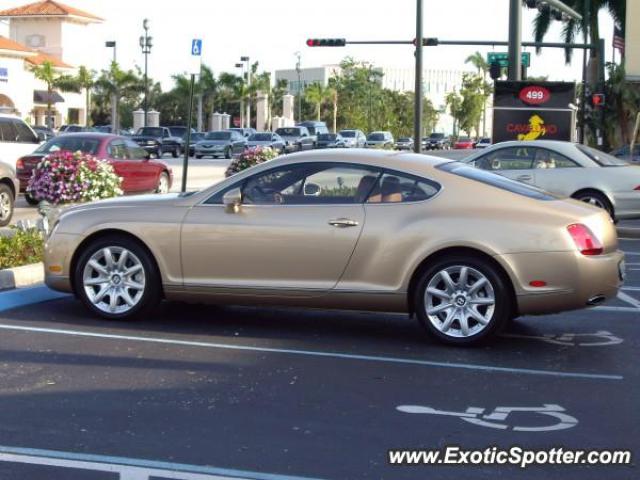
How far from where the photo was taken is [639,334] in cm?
851

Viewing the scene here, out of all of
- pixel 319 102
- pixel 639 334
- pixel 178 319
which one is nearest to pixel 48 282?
pixel 178 319

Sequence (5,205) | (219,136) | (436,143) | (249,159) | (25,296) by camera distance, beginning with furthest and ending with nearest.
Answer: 1. (436,143)
2. (219,136)
3. (249,159)
4. (5,205)
5. (25,296)

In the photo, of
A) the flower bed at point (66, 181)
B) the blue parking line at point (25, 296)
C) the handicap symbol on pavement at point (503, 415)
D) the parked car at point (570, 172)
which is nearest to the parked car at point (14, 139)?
the flower bed at point (66, 181)

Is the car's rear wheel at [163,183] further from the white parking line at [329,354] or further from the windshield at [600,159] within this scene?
the white parking line at [329,354]

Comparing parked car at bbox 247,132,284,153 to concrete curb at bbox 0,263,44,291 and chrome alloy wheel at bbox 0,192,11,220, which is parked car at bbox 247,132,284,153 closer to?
chrome alloy wheel at bbox 0,192,11,220

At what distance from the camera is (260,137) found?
172ft

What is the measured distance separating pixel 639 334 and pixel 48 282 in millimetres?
5024

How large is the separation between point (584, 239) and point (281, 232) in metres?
2.35

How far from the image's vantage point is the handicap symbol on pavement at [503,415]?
5.79 metres

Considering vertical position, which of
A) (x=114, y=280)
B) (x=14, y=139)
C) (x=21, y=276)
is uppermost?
(x=14, y=139)

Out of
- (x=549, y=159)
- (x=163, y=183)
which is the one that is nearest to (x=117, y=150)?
(x=163, y=183)

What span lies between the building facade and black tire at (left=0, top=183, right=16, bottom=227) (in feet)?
177

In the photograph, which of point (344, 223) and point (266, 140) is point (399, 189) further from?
point (266, 140)

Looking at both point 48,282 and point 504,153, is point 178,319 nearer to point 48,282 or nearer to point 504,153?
point 48,282
